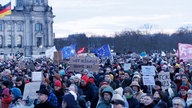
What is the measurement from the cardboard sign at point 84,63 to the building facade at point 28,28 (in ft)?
221

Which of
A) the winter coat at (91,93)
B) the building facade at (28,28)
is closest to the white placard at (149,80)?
the winter coat at (91,93)

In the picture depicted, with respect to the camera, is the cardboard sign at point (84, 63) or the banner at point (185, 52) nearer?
the cardboard sign at point (84, 63)

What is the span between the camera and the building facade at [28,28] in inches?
3376

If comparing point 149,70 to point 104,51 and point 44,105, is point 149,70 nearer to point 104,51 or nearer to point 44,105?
point 44,105

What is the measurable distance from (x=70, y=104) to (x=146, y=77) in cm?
493

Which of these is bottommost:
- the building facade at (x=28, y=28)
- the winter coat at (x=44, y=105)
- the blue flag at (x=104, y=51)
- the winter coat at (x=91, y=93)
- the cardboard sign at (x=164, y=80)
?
the winter coat at (x=91, y=93)

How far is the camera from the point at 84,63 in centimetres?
1773

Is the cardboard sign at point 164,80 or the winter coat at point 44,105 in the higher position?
the cardboard sign at point 164,80

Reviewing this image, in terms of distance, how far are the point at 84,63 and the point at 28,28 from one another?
71012 millimetres

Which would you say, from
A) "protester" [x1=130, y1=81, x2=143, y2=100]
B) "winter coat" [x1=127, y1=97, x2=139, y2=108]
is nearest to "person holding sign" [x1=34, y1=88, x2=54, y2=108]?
"winter coat" [x1=127, y1=97, x2=139, y2=108]

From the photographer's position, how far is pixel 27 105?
905cm

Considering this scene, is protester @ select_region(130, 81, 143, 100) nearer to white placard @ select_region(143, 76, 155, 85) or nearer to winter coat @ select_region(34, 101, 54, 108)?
white placard @ select_region(143, 76, 155, 85)

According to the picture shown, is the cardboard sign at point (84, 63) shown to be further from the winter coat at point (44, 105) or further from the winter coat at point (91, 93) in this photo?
the winter coat at point (44, 105)

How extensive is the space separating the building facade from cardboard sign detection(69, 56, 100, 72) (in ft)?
221
